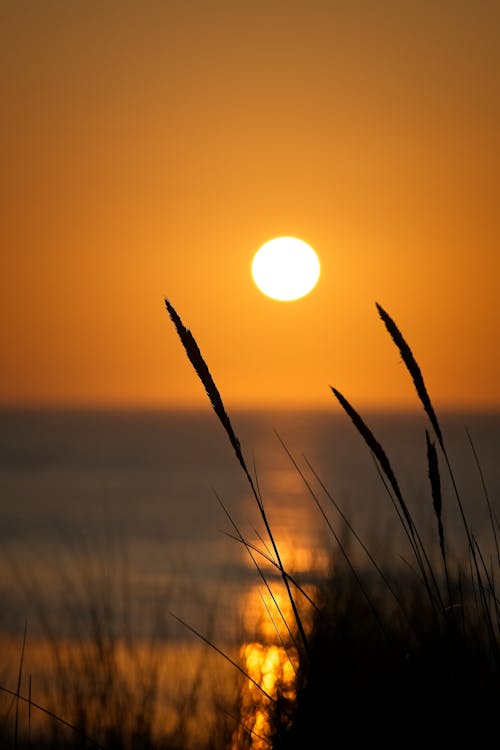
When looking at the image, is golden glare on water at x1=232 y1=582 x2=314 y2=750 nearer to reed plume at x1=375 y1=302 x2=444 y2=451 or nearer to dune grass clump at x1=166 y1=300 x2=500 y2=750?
dune grass clump at x1=166 y1=300 x2=500 y2=750

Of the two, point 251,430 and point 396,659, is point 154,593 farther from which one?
point 251,430

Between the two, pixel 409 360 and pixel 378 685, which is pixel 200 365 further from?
pixel 378 685

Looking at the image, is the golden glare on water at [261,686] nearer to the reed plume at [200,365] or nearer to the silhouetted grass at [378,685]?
the silhouetted grass at [378,685]

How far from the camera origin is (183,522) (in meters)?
20.9

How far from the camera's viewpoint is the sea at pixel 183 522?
197 inches

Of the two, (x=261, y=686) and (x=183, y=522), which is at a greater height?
(x=183, y=522)

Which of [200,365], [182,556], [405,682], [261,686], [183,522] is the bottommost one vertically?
[405,682]

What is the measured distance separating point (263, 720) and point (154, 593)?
6.22 metres

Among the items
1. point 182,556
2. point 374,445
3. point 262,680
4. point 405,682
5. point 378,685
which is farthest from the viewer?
point 182,556

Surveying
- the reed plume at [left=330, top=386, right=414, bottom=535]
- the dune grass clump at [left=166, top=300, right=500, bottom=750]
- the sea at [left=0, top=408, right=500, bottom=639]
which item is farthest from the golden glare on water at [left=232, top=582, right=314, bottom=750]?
the reed plume at [left=330, top=386, right=414, bottom=535]

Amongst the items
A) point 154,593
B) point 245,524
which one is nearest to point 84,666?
point 154,593

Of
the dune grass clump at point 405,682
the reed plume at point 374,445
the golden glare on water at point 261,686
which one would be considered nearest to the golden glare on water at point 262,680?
the golden glare on water at point 261,686

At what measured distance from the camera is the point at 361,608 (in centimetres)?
373

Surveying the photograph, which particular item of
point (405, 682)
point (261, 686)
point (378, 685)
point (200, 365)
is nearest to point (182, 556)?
point (261, 686)
